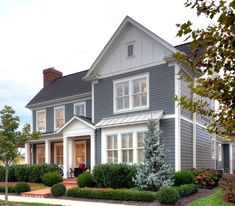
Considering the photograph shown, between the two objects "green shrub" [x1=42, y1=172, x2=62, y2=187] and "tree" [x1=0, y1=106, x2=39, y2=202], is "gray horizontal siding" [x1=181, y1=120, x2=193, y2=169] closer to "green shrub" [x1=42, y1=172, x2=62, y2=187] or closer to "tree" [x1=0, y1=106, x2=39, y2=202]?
"green shrub" [x1=42, y1=172, x2=62, y2=187]

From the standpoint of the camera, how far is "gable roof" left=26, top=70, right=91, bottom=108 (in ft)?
77.2

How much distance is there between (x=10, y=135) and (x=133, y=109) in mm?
6934

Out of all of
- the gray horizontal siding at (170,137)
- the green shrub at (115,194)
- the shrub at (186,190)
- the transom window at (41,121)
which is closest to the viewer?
the green shrub at (115,194)

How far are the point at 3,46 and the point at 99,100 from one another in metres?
6.55

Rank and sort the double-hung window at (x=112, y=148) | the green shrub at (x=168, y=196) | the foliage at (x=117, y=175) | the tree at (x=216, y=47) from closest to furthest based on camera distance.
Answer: the tree at (x=216, y=47), the green shrub at (x=168, y=196), the foliage at (x=117, y=175), the double-hung window at (x=112, y=148)

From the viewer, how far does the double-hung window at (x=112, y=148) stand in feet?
60.7

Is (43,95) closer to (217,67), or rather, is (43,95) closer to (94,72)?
(94,72)

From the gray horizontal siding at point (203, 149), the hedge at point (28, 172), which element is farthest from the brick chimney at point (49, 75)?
the gray horizontal siding at point (203, 149)

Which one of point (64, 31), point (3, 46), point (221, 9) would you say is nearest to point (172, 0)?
point (221, 9)

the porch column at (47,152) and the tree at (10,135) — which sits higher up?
the tree at (10,135)

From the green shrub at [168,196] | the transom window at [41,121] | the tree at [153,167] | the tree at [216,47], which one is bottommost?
the green shrub at [168,196]

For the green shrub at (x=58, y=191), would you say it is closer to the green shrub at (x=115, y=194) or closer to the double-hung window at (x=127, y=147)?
the green shrub at (x=115, y=194)

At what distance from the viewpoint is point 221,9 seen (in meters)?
2.62

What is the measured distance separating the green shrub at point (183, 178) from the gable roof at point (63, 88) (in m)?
9.58
